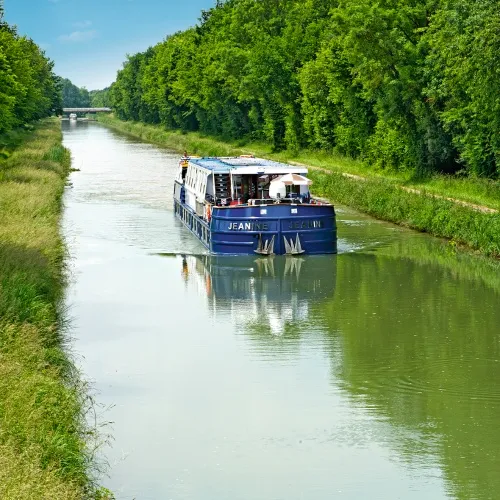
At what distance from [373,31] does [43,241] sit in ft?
69.7

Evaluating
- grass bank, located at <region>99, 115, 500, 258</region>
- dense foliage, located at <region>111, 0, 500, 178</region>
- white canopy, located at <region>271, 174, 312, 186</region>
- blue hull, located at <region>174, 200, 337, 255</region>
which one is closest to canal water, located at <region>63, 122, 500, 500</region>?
blue hull, located at <region>174, 200, 337, 255</region>

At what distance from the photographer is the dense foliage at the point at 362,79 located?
118 feet

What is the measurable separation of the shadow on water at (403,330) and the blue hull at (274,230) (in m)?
0.47

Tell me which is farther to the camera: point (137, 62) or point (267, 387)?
point (137, 62)

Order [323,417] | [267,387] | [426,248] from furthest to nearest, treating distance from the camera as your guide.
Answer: [426,248] → [267,387] → [323,417]

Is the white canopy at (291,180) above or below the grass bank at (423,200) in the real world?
above

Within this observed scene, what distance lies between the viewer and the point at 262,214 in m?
31.3

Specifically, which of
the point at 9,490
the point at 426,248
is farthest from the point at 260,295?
the point at 9,490

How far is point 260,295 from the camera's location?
2748 centimetres

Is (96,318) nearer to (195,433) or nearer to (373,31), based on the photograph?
(195,433)

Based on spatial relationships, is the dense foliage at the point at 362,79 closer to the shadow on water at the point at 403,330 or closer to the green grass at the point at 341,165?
the green grass at the point at 341,165

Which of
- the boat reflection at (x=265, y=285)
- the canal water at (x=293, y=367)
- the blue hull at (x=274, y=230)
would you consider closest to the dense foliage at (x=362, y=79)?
the canal water at (x=293, y=367)

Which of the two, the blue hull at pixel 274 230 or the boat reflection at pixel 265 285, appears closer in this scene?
the boat reflection at pixel 265 285

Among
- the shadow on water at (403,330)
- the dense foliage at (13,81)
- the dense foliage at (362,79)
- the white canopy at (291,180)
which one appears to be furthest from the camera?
the dense foliage at (13,81)
